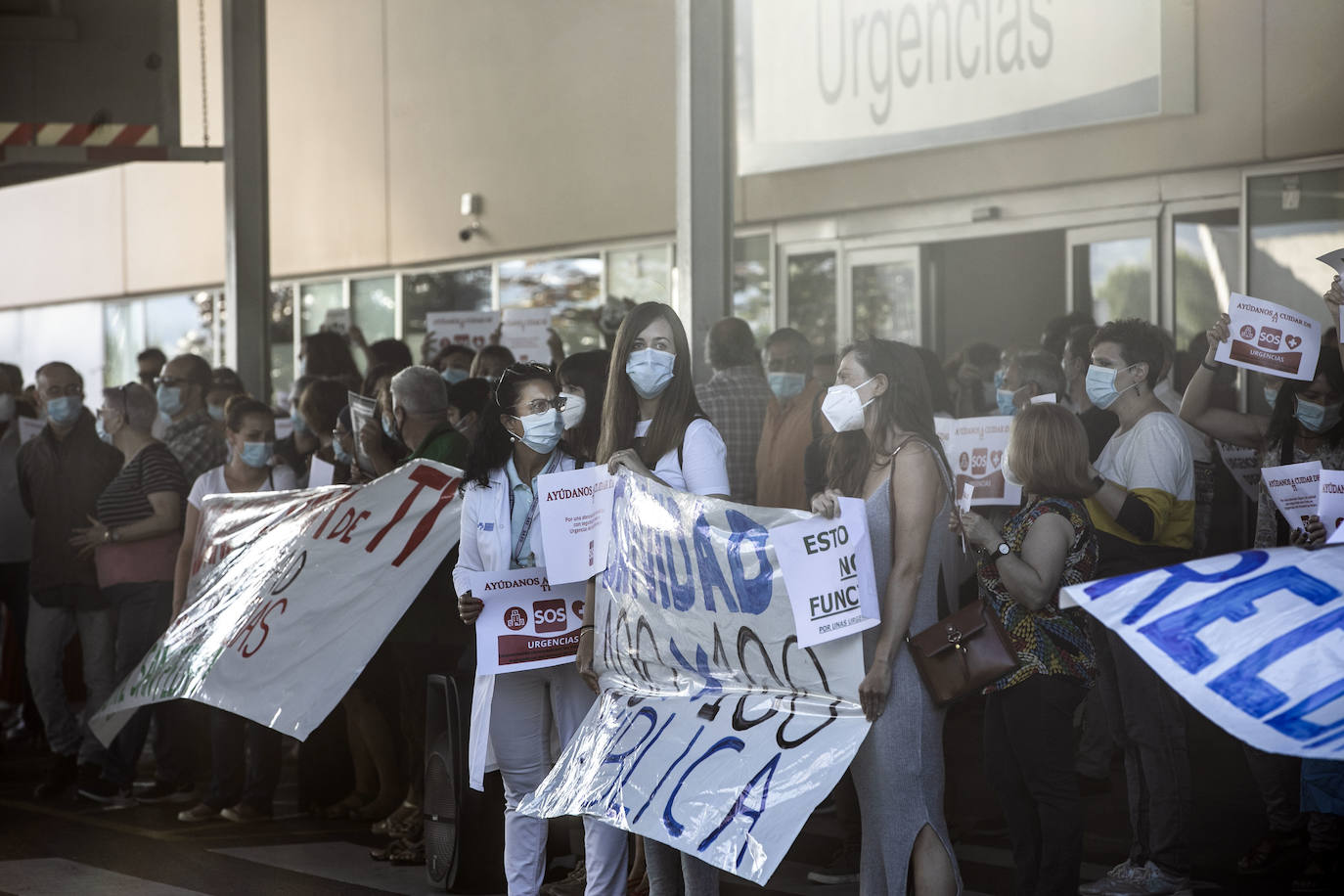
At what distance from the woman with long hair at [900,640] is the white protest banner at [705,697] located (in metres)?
0.10

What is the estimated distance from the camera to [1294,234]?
37.1 feet

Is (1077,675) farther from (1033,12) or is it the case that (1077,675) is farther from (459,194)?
(459,194)

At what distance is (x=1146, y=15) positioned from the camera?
38.9 feet

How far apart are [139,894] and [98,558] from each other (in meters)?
2.67

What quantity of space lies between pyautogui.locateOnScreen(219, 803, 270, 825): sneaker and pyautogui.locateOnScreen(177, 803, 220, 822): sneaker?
0.31 ft

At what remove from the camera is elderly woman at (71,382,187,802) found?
924 centimetres

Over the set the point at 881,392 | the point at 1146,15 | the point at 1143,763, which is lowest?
the point at 1143,763

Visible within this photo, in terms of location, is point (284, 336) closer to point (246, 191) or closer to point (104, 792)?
point (246, 191)

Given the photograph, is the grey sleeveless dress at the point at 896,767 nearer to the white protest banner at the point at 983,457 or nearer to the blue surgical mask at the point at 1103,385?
the blue surgical mask at the point at 1103,385

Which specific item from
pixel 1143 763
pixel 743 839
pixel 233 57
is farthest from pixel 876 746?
pixel 233 57

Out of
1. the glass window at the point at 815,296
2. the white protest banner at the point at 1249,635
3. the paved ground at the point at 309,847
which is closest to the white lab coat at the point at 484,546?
the paved ground at the point at 309,847

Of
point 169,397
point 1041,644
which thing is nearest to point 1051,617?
point 1041,644

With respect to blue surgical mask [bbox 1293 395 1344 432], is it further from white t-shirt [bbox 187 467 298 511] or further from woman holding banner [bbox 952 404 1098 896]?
white t-shirt [bbox 187 467 298 511]

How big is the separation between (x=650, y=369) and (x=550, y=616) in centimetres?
99
